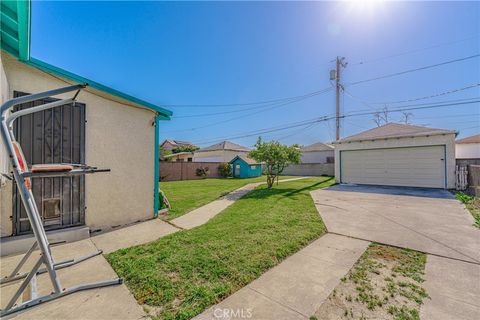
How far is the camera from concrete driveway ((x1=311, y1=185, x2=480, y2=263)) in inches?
136

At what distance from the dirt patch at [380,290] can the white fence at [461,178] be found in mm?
10024

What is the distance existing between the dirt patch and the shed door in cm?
460

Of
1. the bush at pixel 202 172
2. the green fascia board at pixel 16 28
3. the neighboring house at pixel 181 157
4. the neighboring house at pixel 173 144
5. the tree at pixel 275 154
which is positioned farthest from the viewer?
the neighboring house at pixel 173 144

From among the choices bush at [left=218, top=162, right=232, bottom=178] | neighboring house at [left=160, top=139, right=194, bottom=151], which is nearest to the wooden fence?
bush at [left=218, top=162, right=232, bottom=178]

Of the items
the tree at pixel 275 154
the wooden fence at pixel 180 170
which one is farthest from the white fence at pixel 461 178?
the wooden fence at pixel 180 170

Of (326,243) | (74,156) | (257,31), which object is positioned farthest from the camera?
(257,31)

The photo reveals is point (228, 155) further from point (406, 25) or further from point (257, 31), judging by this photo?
point (406, 25)

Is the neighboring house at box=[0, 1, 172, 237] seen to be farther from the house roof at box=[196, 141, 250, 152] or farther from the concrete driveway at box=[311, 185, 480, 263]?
the house roof at box=[196, 141, 250, 152]

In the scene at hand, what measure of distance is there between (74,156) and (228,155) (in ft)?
75.6

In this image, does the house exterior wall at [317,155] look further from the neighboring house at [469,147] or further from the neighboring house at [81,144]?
the neighboring house at [81,144]

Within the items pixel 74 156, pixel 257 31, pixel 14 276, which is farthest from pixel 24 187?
pixel 257 31

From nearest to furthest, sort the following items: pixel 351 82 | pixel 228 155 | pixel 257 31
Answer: pixel 257 31 → pixel 351 82 → pixel 228 155

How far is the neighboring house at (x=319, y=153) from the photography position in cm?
2631

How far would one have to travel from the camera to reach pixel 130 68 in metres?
11.0
